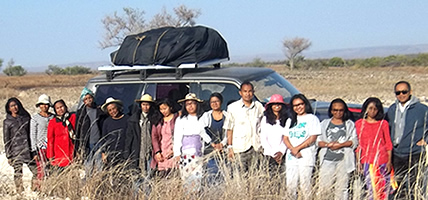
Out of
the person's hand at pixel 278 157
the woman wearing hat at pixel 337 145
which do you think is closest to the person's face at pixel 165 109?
the person's hand at pixel 278 157

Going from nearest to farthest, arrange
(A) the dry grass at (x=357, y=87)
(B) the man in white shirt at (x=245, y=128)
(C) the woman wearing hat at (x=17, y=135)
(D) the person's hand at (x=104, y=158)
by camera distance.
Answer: (B) the man in white shirt at (x=245, y=128)
(D) the person's hand at (x=104, y=158)
(C) the woman wearing hat at (x=17, y=135)
(A) the dry grass at (x=357, y=87)

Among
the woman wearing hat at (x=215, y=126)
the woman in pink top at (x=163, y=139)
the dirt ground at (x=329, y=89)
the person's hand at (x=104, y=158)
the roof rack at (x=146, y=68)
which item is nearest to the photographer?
the woman wearing hat at (x=215, y=126)

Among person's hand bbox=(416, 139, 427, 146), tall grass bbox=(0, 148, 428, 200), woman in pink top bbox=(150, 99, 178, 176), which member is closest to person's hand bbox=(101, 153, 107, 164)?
tall grass bbox=(0, 148, 428, 200)

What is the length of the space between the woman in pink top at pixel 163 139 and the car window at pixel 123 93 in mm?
813

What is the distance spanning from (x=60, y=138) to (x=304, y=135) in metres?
2.96

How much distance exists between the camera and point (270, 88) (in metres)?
5.94

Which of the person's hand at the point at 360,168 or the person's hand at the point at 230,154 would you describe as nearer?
the person's hand at the point at 360,168

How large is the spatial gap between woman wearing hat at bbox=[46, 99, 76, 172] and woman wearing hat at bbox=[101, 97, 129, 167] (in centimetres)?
42

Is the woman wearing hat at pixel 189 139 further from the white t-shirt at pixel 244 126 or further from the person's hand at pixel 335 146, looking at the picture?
the person's hand at pixel 335 146

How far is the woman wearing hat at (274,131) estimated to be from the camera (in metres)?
4.79

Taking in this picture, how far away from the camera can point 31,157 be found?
5766 millimetres

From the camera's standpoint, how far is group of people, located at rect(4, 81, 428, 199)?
4.51 metres

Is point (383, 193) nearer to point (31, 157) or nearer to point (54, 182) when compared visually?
point (54, 182)

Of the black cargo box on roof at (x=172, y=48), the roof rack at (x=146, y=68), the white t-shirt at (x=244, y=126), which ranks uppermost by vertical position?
the black cargo box on roof at (x=172, y=48)
